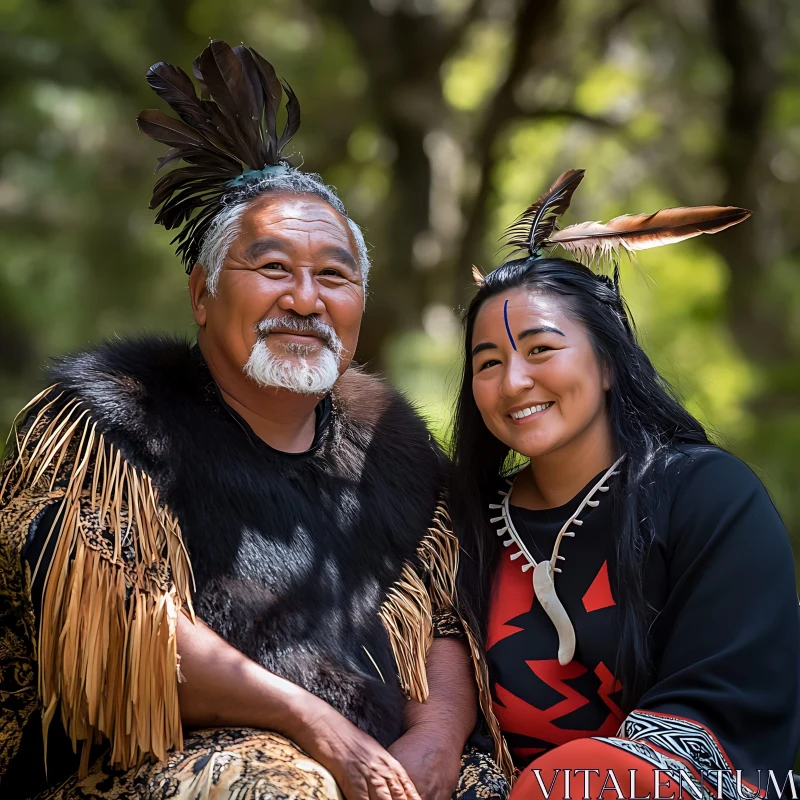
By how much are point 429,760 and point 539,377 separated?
3.18ft

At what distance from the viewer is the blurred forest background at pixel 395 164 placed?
22.9ft

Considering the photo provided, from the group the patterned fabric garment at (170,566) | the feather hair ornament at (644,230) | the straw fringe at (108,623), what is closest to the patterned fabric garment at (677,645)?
the patterned fabric garment at (170,566)

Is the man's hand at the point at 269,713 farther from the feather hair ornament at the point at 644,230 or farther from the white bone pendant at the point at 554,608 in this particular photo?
the feather hair ornament at the point at 644,230

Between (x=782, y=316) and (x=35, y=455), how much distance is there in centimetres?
676

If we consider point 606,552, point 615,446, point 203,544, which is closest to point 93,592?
point 203,544

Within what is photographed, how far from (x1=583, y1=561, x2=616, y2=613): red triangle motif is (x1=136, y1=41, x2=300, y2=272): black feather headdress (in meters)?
1.42

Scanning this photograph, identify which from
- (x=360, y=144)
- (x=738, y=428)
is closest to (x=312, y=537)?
(x=738, y=428)

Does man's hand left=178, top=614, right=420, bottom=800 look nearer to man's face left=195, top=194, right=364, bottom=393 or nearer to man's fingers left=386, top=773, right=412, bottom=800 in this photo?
man's fingers left=386, top=773, right=412, bottom=800

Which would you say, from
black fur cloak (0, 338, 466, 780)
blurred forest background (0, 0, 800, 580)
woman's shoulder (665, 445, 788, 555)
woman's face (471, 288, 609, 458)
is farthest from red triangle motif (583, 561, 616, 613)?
blurred forest background (0, 0, 800, 580)

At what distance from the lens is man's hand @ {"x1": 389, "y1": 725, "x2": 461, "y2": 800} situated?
92.4 inches

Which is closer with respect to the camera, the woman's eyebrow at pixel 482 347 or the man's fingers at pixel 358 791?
the man's fingers at pixel 358 791

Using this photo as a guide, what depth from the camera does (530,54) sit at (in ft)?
24.8

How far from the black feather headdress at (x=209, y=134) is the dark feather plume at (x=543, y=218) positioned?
27.6 inches

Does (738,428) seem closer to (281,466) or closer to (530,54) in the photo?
(530,54)
